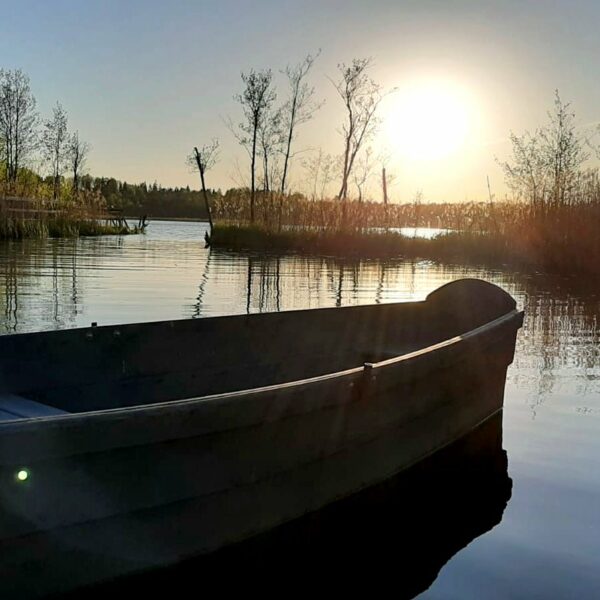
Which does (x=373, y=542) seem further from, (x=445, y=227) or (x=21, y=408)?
(x=445, y=227)

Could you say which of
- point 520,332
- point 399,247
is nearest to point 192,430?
point 520,332

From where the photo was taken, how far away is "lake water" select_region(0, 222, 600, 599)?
3188 millimetres

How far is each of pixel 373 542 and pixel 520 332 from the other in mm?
6005

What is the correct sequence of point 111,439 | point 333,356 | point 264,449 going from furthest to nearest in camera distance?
1. point 333,356
2. point 264,449
3. point 111,439

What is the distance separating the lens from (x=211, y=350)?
4.58 meters

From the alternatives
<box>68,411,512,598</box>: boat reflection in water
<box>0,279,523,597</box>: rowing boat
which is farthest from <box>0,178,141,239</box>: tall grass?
<box>68,411,512,598</box>: boat reflection in water

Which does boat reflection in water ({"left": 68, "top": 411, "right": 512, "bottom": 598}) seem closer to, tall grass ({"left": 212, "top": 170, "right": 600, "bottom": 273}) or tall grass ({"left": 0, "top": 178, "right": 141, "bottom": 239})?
tall grass ({"left": 212, "top": 170, "right": 600, "bottom": 273})

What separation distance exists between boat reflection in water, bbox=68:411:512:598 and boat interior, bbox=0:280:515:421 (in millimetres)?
1020

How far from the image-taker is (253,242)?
25469mm

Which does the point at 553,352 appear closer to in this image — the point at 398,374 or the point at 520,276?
the point at 398,374

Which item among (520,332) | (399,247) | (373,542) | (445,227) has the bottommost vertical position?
(373,542)

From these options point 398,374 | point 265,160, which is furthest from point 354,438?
point 265,160

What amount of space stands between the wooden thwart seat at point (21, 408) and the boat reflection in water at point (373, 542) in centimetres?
97

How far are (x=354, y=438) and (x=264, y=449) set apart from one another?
0.58 metres
